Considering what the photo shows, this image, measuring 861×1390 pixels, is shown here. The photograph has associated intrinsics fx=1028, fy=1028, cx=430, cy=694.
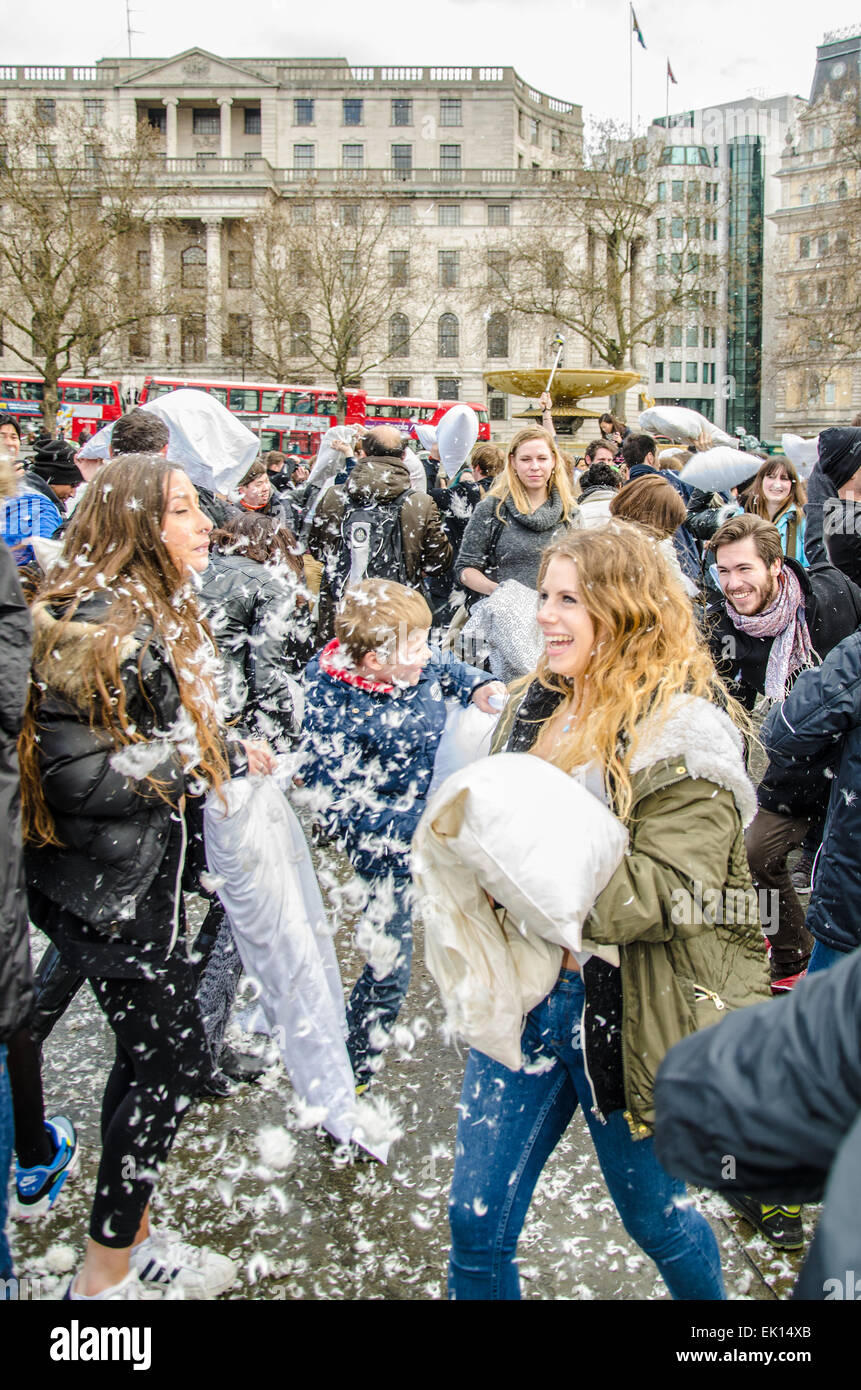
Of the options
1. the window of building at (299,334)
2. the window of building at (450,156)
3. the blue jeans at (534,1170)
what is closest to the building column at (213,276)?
the window of building at (299,334)

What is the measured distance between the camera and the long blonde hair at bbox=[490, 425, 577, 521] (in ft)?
16.7

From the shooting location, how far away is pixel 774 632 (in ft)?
12.6

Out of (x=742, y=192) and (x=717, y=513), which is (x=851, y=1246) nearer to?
(x=717, y=513)

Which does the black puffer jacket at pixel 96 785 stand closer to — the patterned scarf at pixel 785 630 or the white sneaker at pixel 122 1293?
the white sneaker at pixel 122 1293

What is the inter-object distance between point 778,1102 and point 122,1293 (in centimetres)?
181

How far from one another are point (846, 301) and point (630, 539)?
3165 centimetres

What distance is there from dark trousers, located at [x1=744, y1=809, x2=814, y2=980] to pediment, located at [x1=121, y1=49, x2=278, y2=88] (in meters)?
73.3

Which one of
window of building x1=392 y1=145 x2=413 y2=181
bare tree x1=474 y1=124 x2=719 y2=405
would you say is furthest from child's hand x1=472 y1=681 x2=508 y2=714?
window of building x1=392 y1=145 x2=413 y2=181

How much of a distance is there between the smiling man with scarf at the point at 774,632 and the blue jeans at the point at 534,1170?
181 cm

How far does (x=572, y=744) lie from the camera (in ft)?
6.69

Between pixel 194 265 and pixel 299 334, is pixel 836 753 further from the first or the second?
pixel 194 265

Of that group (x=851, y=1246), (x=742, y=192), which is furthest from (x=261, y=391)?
(x=742, y=192)

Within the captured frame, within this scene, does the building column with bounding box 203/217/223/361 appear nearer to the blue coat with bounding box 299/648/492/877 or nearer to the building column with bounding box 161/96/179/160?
the building column with bounding box 161/96/179/160

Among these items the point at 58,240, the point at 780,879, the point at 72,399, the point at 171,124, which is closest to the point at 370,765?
the point at 780,879
